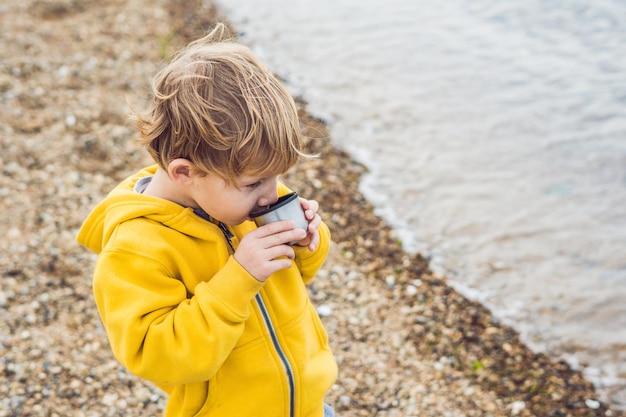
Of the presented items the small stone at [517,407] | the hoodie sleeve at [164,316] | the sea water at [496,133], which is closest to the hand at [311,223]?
the hoodie sleeve at [164,316]

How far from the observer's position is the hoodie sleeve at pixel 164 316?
231 centimetres

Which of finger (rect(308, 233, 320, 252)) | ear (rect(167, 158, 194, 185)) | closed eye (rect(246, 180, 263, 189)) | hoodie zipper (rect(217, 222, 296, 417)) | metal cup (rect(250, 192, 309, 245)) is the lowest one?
hoodie zipper (rect(217, 222, 296, 417))

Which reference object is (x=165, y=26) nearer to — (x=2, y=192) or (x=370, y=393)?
(x=2, y=192)

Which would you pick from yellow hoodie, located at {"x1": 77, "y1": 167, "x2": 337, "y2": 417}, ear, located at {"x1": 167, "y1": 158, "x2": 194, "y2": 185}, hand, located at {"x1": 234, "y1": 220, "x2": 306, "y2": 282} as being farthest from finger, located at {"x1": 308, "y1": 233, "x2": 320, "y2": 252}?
ear, located at {"x1": 167, "y1": 158, "x2": 194, "y2": 185}

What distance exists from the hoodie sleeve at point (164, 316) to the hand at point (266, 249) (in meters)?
0.03

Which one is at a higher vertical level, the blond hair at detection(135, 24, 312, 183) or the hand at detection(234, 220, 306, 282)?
the blond hair at detection(135, 24, 312, 183)

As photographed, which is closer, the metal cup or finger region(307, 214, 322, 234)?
the metal cup

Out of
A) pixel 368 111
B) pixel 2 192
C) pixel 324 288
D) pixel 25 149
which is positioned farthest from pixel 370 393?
pixel 368 111

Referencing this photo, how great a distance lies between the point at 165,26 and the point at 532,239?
7029 millimetres

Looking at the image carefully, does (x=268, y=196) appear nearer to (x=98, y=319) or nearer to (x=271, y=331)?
(x=271, y=331)

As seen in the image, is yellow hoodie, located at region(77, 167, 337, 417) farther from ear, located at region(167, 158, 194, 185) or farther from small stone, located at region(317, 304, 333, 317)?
small stone, located at region(317, 304, 333, 317)

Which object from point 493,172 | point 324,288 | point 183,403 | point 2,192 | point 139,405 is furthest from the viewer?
point 493,172

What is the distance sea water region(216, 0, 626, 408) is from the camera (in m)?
5.92

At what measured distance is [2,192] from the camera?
239 inches
